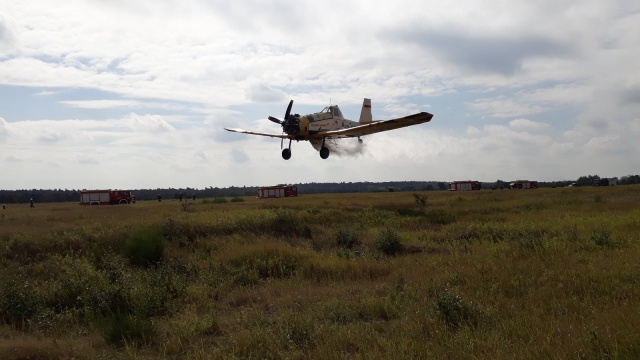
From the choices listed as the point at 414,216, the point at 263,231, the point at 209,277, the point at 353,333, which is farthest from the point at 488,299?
the point at 414,216

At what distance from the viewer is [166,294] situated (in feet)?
39.7

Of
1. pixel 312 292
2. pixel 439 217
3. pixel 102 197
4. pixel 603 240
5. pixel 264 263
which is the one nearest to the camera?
pixel 312 292

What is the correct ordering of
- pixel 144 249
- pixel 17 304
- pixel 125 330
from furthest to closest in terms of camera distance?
pixel 144 249 < pixel 17 304 < pixel 125 330

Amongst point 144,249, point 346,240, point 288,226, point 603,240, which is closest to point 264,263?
point 144,249

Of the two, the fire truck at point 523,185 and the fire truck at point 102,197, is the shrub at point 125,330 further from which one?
the fire truck at point 523,185

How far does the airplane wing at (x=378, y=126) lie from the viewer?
1102 inches

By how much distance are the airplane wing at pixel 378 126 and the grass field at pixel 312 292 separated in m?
7.75

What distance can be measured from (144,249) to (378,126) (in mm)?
18406

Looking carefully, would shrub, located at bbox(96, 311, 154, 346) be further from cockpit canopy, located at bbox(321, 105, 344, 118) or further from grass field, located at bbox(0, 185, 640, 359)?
cockpit canopy, located at bbox(321, 105, 344, 118)

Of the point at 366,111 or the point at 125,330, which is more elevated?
the point at 366,111

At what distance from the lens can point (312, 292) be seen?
A: 39.2ft

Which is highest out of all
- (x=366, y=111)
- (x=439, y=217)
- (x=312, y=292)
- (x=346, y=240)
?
(x=366, y=111)

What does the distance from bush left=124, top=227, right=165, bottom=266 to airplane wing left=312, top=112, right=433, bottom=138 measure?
15.6 m

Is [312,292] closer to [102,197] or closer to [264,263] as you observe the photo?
[264,263]
